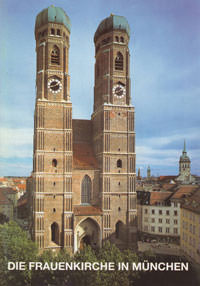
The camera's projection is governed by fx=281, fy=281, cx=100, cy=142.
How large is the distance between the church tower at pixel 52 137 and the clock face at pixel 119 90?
338 inches

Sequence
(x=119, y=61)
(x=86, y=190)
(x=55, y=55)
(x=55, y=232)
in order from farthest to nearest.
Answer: (x=119, y=61)
(x=86, y=190)
(x=55, y=55)
(x=55, y=232)

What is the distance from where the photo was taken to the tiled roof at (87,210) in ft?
154

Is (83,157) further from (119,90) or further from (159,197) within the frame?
(159,197)

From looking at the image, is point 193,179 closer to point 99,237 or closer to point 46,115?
point 99,237

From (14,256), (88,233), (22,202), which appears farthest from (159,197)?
(14,256)

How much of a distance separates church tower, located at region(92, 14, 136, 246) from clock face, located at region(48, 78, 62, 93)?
26.3 ft

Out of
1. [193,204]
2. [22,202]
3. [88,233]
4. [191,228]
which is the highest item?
[193,204]

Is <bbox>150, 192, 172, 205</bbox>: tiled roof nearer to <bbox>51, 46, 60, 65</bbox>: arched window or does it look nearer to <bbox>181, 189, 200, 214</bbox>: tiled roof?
<bbox>181, 189, 200, 214</bbox>: tiled roof

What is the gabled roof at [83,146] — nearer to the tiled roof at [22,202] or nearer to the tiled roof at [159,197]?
the tiled roof at [159,197]

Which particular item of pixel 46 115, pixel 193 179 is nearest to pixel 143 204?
pixel 193 179

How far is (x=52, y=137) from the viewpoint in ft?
155

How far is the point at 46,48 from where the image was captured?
161ft

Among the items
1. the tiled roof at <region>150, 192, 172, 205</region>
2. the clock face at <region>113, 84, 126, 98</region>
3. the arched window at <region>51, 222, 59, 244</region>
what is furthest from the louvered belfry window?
the arched window at <region>51, 222, 59, 244</region>

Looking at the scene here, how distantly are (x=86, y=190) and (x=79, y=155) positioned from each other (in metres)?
6.58
